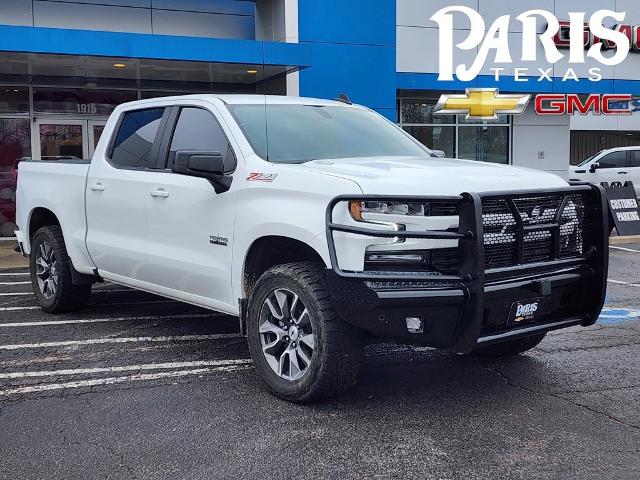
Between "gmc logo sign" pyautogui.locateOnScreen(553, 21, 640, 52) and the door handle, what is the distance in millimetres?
16956

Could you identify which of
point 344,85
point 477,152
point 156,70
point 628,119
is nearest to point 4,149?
point 156,70

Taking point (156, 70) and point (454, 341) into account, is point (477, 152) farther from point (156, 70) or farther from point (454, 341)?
point (454, 341)

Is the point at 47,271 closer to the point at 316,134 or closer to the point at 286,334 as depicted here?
the point at 316,134

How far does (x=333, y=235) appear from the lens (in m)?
4.54

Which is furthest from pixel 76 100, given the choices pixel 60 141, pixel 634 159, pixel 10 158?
pixel 634 159

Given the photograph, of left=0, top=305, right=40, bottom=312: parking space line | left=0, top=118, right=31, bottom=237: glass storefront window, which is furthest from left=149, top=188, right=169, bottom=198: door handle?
left=0, top=118, right=31, bottom=237: glass storefront window

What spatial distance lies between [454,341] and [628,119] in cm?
3769

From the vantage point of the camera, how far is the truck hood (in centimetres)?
452

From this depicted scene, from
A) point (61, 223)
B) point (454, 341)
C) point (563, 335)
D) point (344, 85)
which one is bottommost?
point (563, 335)

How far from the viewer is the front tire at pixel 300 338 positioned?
4641 millimetres

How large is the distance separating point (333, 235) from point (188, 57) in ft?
34.0

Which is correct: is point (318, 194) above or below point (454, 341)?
above

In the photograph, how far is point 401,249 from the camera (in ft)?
14.6

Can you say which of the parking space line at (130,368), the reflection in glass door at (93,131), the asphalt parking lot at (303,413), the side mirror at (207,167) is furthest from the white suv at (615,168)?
the side mirror at (207,167)
